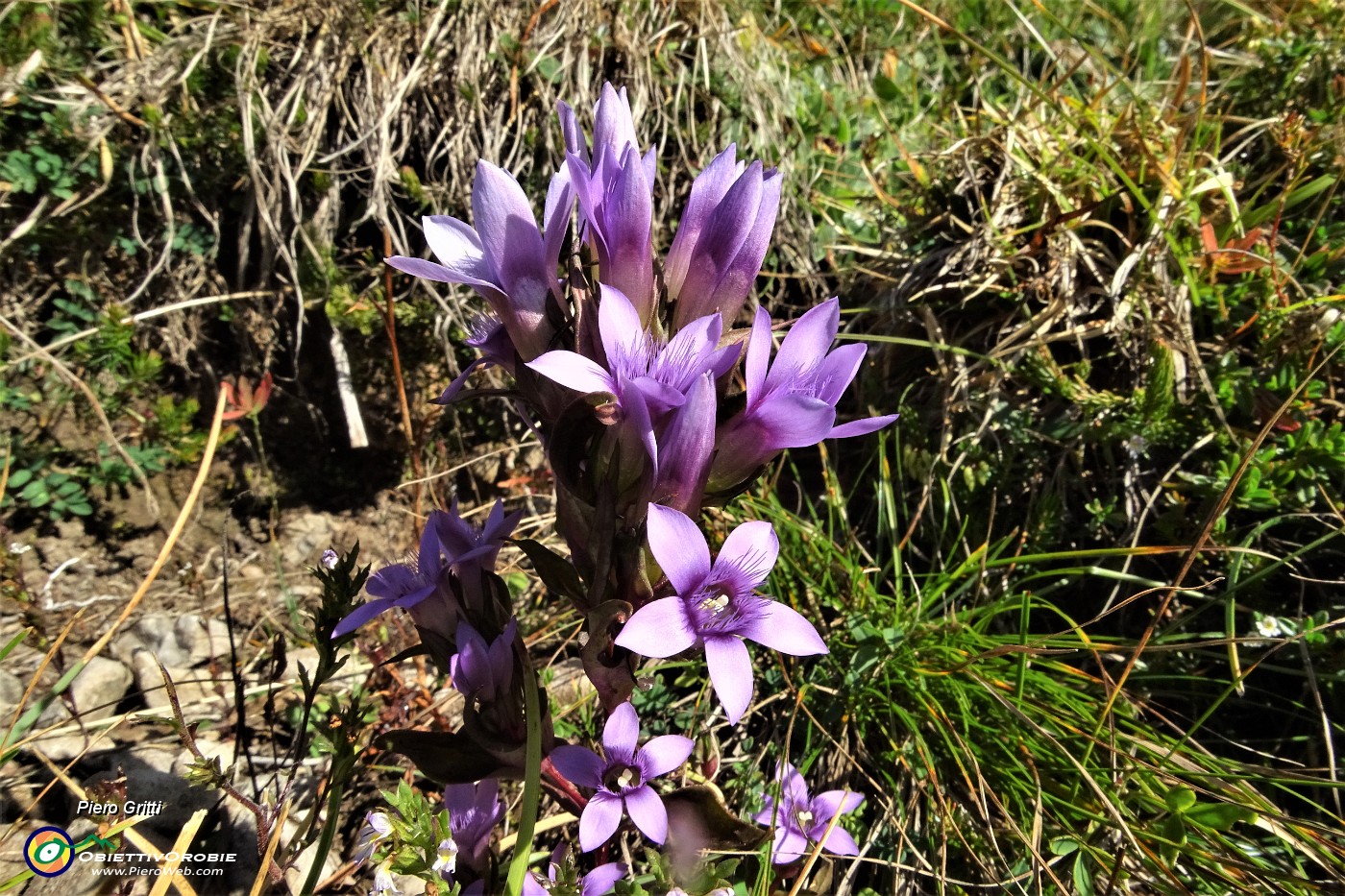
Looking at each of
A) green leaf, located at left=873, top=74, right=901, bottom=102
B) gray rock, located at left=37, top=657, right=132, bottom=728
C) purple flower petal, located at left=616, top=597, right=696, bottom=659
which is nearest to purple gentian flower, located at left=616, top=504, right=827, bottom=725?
purple flower petal, located at left=616, top=597, right=696, bottom=659

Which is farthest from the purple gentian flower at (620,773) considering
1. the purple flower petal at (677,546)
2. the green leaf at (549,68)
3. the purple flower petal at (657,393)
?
the green leaf at (549,68)

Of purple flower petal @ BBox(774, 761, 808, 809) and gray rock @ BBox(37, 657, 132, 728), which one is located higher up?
purple flower petal @ BBox(774, 761, 808, 809)

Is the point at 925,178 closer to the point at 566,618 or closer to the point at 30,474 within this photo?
the point at 566,618

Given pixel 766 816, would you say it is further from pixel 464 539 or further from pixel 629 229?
pixel 629 229

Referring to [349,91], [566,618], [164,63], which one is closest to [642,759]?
[566,618]

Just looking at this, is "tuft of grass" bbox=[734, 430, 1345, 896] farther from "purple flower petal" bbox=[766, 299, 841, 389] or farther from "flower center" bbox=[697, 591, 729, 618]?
"purple flower petal" bbox=[766, 299, 841, 389]

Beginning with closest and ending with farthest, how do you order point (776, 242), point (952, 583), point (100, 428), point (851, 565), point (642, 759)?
point (642, 759)
point (851, 565)
point (952, 583)
point (100, 428)
point (776, 242)
